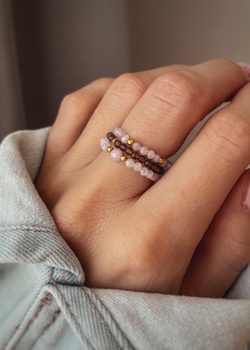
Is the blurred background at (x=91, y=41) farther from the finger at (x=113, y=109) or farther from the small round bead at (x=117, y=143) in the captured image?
the small round bead at (x=117, y=143)

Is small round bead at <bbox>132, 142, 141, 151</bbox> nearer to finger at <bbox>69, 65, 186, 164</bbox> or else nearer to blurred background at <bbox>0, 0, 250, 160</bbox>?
finger at <bbox>69, 65, 186, 164</bbox>

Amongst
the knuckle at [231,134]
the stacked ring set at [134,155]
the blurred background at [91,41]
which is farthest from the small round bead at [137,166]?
the blurred background at [91,41]

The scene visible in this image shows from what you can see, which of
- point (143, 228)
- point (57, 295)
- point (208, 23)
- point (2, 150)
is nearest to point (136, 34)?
point (208, 23)

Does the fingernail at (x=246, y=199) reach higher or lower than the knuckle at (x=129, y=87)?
lower

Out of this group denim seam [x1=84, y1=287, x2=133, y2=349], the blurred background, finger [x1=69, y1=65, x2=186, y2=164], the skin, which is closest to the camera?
denim seam [x1=84, y1=287, x2=133, y2=349]

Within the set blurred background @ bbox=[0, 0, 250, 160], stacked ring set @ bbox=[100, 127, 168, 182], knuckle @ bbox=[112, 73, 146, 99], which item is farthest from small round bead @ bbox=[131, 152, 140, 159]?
blurred background @ bbox=[0, 0, 250, 160]

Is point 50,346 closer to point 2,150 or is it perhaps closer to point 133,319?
point 133,319
